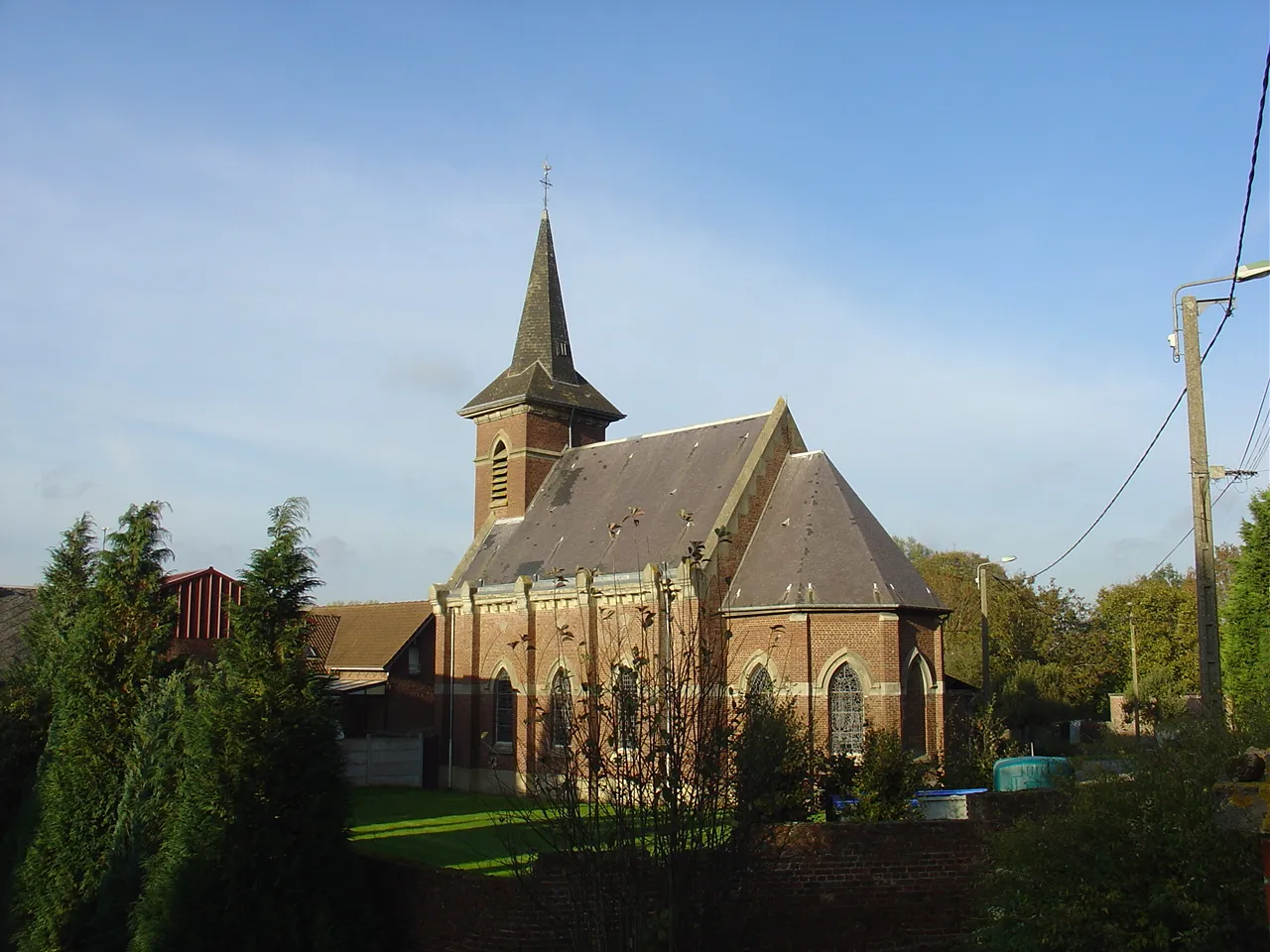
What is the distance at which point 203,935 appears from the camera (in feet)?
38.8

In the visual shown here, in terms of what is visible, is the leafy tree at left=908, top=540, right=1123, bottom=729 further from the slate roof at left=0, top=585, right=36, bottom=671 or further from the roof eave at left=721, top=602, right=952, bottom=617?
the slate roof at left=0, top=585, right=36, bottom=671

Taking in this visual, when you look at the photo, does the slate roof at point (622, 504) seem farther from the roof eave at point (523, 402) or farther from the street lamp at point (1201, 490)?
the street lamp at point (1201, 490)

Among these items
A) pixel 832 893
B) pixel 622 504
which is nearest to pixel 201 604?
pixel 622 504

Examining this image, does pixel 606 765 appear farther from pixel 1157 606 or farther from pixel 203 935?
pixel 1157 606

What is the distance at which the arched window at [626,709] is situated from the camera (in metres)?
9.49

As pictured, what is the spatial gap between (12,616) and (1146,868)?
31.8 metres

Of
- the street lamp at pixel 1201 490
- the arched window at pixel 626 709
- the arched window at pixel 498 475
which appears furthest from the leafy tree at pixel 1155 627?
the arched window at pixel 626 709

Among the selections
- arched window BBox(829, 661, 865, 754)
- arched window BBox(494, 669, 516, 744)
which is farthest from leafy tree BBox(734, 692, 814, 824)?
arched window BBox(494, 669, 516, 744)

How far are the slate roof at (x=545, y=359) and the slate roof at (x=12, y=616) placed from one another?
14.1 metres

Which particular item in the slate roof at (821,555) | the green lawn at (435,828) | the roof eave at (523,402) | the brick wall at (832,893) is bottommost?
the green lawn at (435,828)

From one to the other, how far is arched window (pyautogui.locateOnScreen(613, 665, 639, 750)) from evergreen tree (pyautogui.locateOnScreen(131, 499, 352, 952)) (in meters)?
4.56

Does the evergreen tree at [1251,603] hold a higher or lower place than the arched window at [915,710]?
higher

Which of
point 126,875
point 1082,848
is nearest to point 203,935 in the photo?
point 126,875

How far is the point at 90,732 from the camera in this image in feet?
50.2
